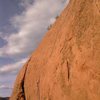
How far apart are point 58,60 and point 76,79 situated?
5.66 feet

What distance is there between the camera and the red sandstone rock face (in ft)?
30.5

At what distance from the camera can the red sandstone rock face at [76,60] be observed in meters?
9.28

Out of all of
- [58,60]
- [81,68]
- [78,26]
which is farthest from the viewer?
[58,60]

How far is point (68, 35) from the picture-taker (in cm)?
1089

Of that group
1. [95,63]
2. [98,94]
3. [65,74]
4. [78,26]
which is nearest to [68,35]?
[78,26]

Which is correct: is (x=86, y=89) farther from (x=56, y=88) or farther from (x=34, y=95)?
(x=34, y=95)

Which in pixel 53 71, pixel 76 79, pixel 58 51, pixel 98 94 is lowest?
pixel 98 94

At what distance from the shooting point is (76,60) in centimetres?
1001

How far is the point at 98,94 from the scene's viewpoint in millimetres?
8961

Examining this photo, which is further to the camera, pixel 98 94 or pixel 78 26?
pixel 78 26

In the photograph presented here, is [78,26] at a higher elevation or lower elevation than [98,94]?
higher

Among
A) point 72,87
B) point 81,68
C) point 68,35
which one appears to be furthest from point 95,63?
point 68,35

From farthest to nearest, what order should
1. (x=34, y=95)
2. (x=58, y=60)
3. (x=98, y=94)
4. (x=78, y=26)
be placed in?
1. (x=34, y=95)
2. (x=58, y=60)
3. (x=78, y=26)
4. (x=98, y=94)

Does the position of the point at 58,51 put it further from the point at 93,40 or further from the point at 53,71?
the point at 93,40
